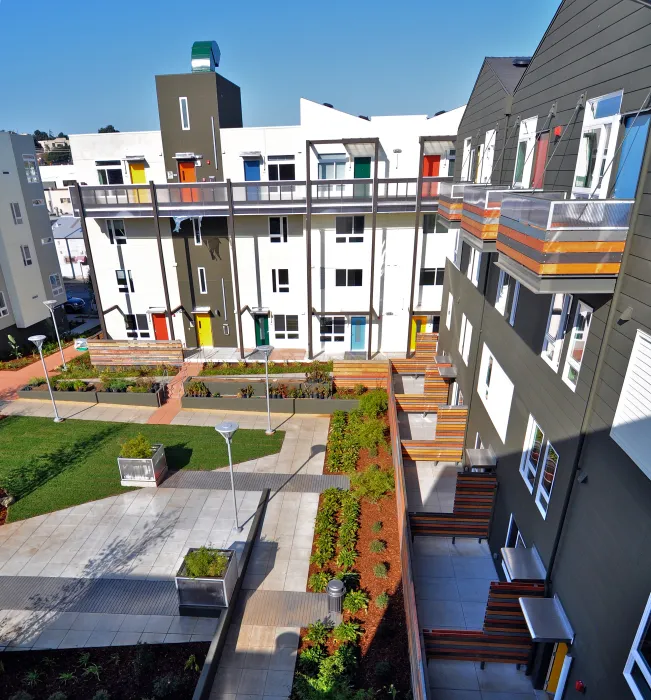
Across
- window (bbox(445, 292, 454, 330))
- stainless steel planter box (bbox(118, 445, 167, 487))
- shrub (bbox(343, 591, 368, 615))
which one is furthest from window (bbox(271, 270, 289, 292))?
A: shrub (bbox(343, 591, 368, 615))

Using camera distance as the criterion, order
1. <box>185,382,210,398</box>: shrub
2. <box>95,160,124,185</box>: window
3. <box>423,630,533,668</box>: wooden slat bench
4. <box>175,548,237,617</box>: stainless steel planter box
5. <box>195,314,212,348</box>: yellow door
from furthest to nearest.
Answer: <box>195,314,212,348</box>: yellow door
<box>95,160,124,185</box>: window
<box>185,382,210,398</box>: shrub
<box>175,548,237,617</box>: stainless steel planter box
<box>423,630,533,668</box>: wooden slat bench

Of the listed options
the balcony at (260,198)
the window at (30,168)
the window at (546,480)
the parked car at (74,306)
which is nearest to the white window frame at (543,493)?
the window at (546,480)

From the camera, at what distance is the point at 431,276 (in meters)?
20.5

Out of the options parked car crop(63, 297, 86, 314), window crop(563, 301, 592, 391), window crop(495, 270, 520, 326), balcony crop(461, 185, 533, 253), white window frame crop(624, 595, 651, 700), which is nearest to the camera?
white window frame crop(624, 595, 651, 700)

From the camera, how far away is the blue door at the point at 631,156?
517cm

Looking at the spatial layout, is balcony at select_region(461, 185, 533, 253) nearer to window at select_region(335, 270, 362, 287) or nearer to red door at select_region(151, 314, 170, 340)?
window at select_region(335, 270, 362, 287)

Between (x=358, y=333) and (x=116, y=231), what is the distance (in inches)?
505

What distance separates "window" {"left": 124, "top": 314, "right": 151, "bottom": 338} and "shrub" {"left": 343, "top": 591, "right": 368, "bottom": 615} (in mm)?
18106

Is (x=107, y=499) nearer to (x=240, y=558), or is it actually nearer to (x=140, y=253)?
(x=240, y=558)

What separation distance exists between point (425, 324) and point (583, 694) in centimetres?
1684

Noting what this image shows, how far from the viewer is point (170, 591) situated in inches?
382

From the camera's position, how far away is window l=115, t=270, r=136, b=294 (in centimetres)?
2180

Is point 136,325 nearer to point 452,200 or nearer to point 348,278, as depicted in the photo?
point 348,278

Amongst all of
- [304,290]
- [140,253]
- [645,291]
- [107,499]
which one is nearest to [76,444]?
[107,499]
